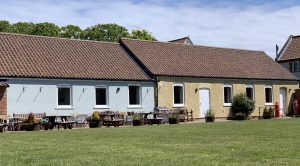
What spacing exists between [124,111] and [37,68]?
6392mm

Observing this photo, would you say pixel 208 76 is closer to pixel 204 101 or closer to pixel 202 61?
pixel 204 101

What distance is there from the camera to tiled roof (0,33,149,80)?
1152 inches

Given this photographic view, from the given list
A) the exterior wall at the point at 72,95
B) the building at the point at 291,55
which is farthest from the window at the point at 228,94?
the building at the point at 291,55

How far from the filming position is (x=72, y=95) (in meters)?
30.4

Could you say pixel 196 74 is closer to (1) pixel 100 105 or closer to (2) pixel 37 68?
(1) pixel 100 105

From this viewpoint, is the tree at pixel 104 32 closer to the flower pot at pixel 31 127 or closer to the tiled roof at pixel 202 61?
the tiled roof at pixel 202 61

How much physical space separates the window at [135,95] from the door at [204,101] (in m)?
5.39

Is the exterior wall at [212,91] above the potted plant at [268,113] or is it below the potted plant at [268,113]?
above

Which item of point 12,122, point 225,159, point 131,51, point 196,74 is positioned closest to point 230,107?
point 196,74

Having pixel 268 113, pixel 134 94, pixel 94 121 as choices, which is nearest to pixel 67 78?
pixel 94 121

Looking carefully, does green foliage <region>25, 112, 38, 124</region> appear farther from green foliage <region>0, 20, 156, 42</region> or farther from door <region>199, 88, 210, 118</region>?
green foliage <region>0, 20, 156, 42</region>

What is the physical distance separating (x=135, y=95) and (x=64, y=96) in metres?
5.30

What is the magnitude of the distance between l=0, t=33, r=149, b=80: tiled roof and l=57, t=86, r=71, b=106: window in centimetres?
86

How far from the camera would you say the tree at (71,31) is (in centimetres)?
6643
